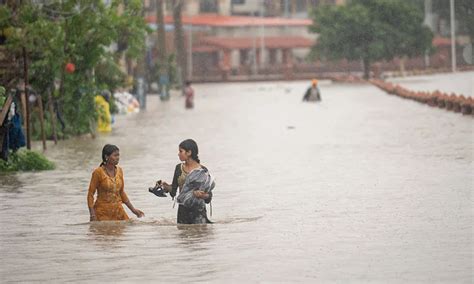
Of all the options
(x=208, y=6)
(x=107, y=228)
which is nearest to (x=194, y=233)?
(x=107, y=228)

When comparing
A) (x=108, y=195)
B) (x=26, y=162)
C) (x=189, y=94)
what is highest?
(x=108, y=195)

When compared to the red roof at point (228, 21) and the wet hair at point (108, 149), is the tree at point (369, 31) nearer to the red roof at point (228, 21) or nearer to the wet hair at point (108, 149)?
the red roof at point (228, 21)

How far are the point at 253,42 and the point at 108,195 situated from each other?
114804mm

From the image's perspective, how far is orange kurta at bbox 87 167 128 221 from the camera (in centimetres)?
1652

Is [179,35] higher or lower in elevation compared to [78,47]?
lower

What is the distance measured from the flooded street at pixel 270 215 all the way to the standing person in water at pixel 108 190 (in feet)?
0.53

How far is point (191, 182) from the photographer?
52.4 feet

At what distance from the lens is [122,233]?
16.0 meters

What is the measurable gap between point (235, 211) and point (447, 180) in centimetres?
452

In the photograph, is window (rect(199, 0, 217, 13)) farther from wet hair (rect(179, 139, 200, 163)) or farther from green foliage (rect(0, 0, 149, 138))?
wet hair (rect(179, 139, 200, 163))

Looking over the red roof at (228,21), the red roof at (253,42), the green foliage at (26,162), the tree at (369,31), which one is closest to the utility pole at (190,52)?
the red roof at (228,21)

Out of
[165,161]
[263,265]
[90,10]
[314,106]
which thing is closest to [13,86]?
[165,161]

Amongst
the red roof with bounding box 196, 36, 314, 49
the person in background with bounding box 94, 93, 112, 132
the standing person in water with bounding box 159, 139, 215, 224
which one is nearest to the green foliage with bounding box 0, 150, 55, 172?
the standing person in water with bounding box 159, 139, 215, 224

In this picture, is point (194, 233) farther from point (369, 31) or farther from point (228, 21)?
point (228, 21)
